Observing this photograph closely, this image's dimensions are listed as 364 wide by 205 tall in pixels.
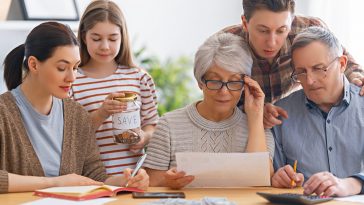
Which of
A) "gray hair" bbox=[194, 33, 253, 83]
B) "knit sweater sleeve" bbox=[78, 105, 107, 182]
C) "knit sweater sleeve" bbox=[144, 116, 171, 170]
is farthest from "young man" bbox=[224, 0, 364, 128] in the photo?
"knit sweater sleeve" bbox=[78, 105, 107, 182]

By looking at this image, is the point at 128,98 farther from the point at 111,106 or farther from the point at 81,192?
the point at 81,192

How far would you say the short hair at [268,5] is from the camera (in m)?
2.85

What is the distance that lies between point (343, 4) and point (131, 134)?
236 centimetres

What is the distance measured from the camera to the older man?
276cm

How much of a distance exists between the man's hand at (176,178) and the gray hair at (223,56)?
1.28 feet

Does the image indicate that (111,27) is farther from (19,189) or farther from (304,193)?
(304,193)

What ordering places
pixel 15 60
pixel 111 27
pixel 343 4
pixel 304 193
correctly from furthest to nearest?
1. pixel 343 4
2. pixel 111 27
3. pixel 15 60
4. pixel 304 193

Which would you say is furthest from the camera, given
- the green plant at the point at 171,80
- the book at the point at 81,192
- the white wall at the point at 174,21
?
the white wall at the point at 174,21

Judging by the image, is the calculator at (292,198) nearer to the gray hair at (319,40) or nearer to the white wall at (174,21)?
the gray hair at (319,40)

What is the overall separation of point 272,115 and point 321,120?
196 mm

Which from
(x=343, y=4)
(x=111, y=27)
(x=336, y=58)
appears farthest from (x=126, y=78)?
(x=343, y=4)

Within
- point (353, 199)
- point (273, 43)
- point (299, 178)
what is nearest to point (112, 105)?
point (273, 43)

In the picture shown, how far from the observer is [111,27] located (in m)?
3.08

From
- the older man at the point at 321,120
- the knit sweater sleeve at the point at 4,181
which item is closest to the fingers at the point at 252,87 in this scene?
the older man at the point at 321,120
